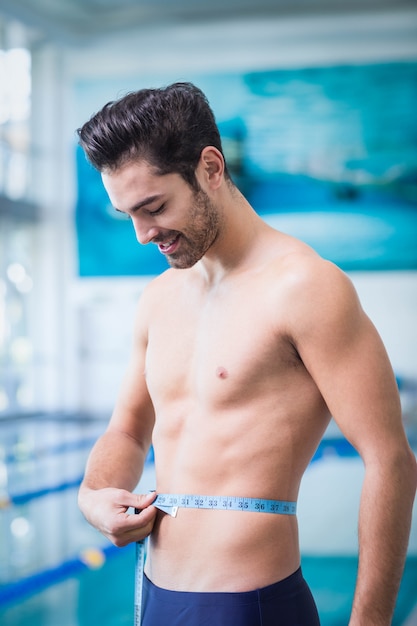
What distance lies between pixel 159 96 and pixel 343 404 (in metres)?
0.64

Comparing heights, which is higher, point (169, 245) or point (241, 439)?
point (169, 245)

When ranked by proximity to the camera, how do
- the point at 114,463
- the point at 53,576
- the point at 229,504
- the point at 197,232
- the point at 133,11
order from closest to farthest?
the point at 229,504, the point at 197,232, the point at 114,463, the point at 53,576, the point at 133,11

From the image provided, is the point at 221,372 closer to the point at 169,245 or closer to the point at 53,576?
the point at 169,245

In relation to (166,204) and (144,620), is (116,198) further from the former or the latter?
(144,620)

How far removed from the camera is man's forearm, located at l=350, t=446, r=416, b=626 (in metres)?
1.23

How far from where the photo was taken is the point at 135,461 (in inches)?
64.5

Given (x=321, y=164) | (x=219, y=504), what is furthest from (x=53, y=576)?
(x=321, y=164)

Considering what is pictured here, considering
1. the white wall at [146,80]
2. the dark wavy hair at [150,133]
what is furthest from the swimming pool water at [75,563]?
the white wall at [146,80]

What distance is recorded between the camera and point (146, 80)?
40.3ft

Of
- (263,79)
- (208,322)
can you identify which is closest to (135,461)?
(208,322)

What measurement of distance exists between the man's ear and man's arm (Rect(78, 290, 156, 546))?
34cm

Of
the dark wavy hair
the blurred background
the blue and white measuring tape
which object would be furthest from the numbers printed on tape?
the blurred background

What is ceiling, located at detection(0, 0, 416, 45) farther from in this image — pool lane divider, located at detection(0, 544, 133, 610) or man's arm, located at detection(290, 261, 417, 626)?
man's arm, located at detection(290, 261, 417, 626)

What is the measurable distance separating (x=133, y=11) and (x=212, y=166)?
11328 mm
